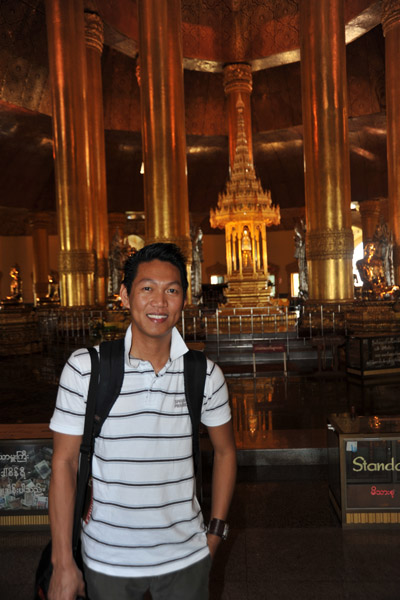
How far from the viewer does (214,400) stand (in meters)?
1.79

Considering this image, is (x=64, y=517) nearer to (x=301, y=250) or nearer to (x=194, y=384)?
(x=194, y=384)

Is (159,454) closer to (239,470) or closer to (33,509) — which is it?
(33,509)

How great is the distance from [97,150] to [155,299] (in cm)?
1793

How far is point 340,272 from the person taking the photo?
48.2 ft

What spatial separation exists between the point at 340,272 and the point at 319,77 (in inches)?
213

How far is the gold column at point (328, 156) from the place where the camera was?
14.6 m

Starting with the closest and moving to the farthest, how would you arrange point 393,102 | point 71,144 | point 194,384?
point 194,384, point 71,144, point 393,102

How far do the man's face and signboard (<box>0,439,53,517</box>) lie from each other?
2.14 metres

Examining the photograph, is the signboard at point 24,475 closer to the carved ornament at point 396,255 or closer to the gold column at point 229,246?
the gold column at point 229,246

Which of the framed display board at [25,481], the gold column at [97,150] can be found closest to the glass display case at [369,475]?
the framed display board at [25,481]

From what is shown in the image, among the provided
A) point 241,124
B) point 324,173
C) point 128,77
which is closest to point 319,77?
point 324,173

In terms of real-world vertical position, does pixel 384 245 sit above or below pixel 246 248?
below

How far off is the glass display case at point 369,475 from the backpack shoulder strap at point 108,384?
2.23 metres

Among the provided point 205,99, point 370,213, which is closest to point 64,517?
point 205,99
